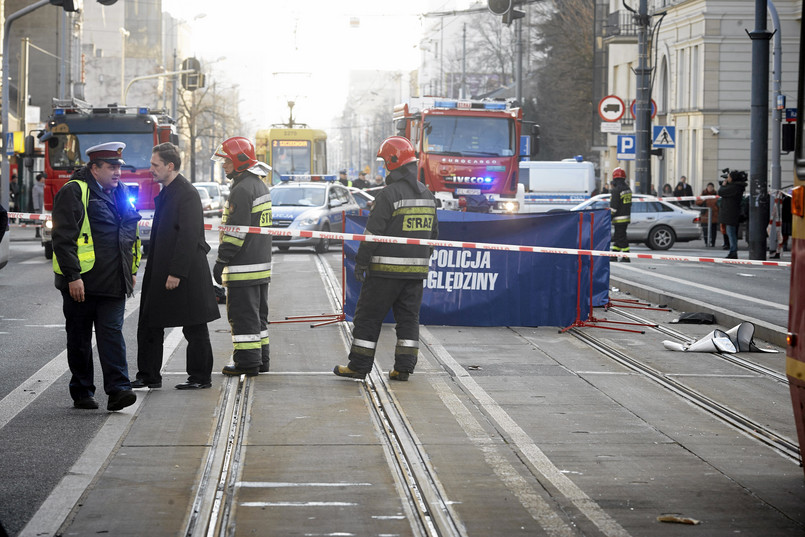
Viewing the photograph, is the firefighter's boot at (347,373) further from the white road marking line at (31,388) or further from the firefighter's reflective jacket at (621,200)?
the firefighter's reflective jacket at (621,200)

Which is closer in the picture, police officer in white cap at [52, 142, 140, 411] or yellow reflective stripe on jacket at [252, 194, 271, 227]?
police officer in white cap at [52, 142, 140, 411]

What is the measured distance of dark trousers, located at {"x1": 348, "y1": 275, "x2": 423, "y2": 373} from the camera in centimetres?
964

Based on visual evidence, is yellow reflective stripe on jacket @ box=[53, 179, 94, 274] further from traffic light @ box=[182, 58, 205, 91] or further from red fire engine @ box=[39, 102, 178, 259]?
traffic light @ box=[182, 58, 205, 91]

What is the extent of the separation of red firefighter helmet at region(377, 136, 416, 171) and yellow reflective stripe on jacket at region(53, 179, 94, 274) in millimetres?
2473

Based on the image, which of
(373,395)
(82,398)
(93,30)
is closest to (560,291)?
(373,395)

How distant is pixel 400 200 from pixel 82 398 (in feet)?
9.56

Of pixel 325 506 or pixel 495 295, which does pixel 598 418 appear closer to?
pixel 325 506

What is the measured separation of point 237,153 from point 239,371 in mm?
1736

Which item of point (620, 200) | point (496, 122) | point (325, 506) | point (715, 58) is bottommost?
point (325, 506)

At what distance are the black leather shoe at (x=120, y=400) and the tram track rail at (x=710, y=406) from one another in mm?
4005

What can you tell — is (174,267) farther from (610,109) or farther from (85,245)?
(610,109)

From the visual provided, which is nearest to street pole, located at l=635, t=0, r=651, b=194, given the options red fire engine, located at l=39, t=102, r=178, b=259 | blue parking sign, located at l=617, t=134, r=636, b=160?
blue parking sign, located at l=617, t=134, r=636, b=160

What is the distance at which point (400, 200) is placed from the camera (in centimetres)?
973

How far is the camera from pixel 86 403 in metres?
8.38
